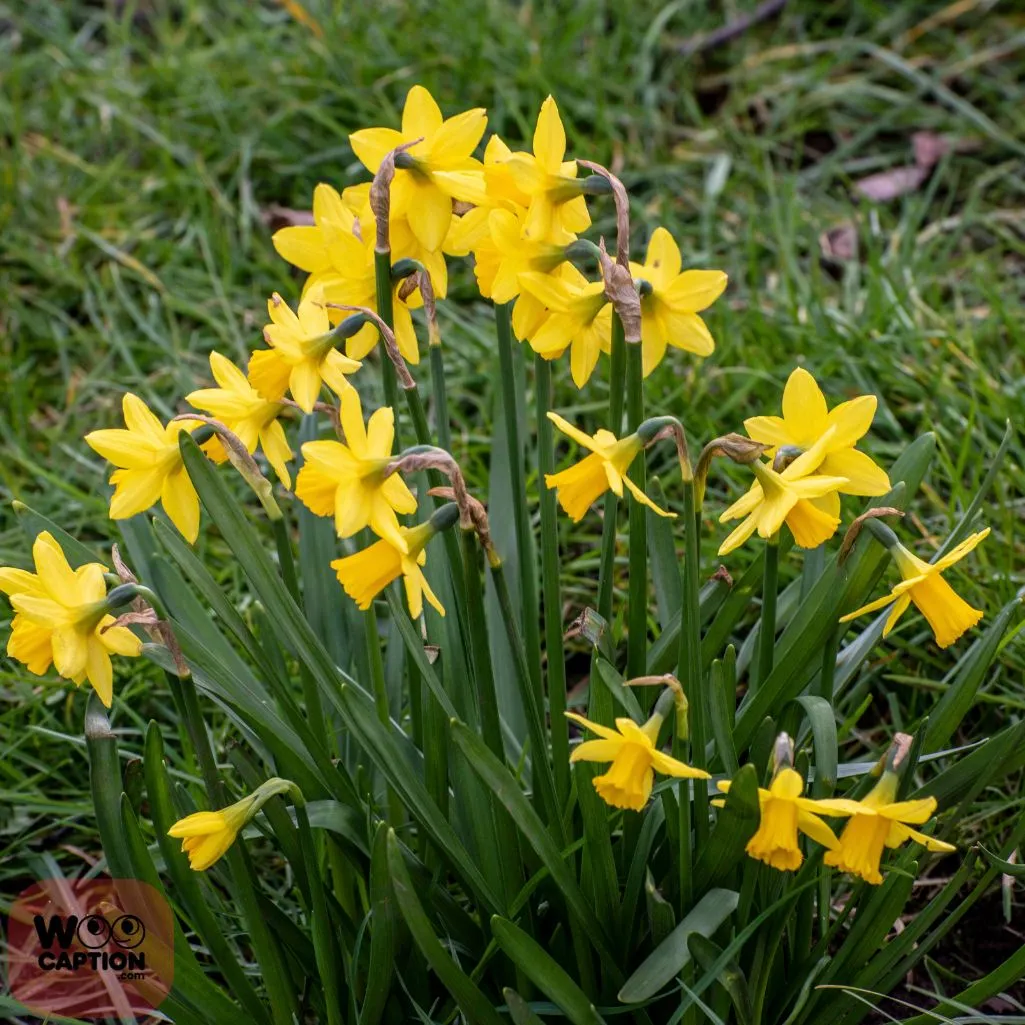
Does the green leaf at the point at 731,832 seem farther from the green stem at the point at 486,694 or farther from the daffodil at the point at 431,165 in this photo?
the daffodil at the point at 431,165

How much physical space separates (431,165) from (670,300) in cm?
30

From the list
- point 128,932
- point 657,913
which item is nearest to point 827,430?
point 657,913

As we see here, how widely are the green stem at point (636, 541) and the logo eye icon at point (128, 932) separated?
641 mm

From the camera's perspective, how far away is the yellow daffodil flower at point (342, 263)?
145 centimetres

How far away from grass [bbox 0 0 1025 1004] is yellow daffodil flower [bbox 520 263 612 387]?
107cm

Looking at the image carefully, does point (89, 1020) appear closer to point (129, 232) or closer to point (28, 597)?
point (28, 597)

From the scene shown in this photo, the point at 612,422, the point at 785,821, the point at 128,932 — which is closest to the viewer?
the point at 785,821

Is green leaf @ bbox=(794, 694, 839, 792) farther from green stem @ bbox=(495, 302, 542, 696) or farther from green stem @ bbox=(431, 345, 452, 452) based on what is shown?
green stem @ bbox=(431, 345, 452, 452)

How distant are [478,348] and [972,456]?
A: 1.11 metres

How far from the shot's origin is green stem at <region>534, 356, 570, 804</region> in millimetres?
1452

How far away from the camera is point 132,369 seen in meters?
3.08

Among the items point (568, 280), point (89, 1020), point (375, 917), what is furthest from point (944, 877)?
point (89, 1020)

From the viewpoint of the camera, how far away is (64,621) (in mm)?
1296

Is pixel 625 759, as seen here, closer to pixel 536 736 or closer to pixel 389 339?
pixel 536 736
